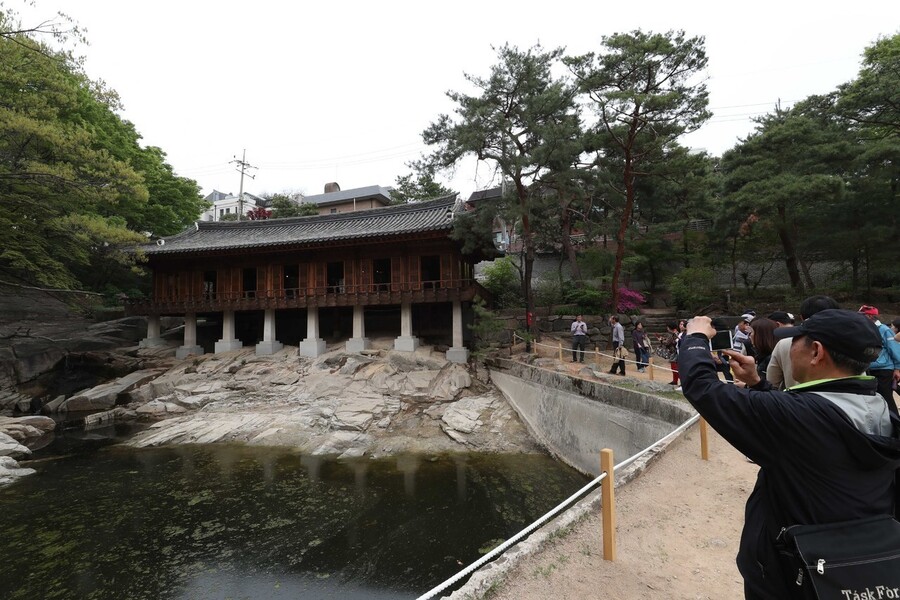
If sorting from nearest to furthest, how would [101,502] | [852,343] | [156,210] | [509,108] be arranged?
[852,343]
[101,502]
[509,108]
[156,210]

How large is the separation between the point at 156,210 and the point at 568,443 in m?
29.7

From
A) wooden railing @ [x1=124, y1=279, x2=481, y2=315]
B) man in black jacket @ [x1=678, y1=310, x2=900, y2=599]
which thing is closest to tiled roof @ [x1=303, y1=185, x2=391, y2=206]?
wooden railing @ [x1=124, y1=279, x2=481, y2=315]

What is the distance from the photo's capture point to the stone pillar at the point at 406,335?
17844mm

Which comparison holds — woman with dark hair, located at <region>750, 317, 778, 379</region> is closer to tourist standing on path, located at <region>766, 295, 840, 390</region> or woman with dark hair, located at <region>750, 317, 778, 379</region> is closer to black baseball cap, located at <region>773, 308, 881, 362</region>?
tourist standing on path, located at <region>766, 295, 840, 390</region>

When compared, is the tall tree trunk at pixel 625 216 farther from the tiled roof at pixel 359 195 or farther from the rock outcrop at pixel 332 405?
the tiled roof at pixel 359 195

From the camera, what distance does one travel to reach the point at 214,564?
655 cm

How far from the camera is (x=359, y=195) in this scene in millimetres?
42250

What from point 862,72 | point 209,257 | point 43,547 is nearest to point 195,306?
point 209,257

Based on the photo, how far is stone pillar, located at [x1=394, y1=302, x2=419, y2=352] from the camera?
58.5 feet

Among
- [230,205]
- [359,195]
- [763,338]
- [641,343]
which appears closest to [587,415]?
[641,343]

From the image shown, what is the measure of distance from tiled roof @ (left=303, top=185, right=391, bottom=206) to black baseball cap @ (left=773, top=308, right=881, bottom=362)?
4129 cm

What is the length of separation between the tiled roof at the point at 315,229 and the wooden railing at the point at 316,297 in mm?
2485

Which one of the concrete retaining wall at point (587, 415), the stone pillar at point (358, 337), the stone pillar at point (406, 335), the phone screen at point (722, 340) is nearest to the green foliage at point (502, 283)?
the stone pillar at point (406, 335)

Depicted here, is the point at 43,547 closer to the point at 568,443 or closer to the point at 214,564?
the point at 214,564
